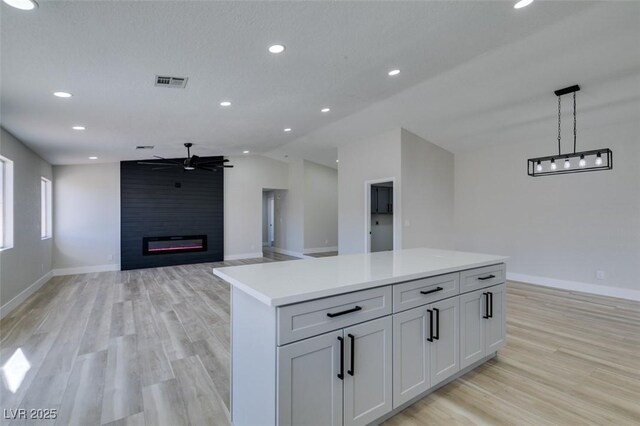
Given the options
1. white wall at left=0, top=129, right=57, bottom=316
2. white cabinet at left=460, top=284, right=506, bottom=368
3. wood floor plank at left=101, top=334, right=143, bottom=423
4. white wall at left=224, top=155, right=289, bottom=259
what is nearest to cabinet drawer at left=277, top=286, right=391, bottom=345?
white cabinet at left=460, top=284, right=506, bottom=368

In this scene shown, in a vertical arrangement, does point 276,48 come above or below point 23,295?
above

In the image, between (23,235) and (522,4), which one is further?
(23,235)

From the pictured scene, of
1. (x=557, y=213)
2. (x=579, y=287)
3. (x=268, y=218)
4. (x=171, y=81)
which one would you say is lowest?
(x=579, y=287)

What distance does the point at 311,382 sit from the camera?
1547mm

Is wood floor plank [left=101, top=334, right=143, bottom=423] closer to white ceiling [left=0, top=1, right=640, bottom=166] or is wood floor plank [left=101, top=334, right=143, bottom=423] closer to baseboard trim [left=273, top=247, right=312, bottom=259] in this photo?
white ceiling [left=0, top=1, right=640, bottom=166]

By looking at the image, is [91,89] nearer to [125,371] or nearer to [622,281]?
[125,371]

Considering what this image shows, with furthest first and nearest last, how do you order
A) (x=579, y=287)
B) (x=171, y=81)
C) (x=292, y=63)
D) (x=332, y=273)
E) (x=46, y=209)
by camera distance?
(x=46, y=209) → (x=579, y=287) → (x=171, y=81) → (x=292, y=63) → (x=332, y=273)

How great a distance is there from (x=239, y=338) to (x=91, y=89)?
2.74 metres

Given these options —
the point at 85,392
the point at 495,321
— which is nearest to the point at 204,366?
the point at 85,392

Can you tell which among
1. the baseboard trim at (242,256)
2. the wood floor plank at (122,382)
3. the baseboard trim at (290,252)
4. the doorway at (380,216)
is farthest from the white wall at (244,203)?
the wood floor plank at (122,382)

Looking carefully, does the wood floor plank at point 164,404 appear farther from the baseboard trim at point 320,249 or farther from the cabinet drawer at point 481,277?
the baseboard trim at point 320,249

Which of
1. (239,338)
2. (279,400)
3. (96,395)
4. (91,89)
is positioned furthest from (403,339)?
(91,89)

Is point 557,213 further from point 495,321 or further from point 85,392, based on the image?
point 85,392

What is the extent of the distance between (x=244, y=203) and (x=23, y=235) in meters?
4.99
